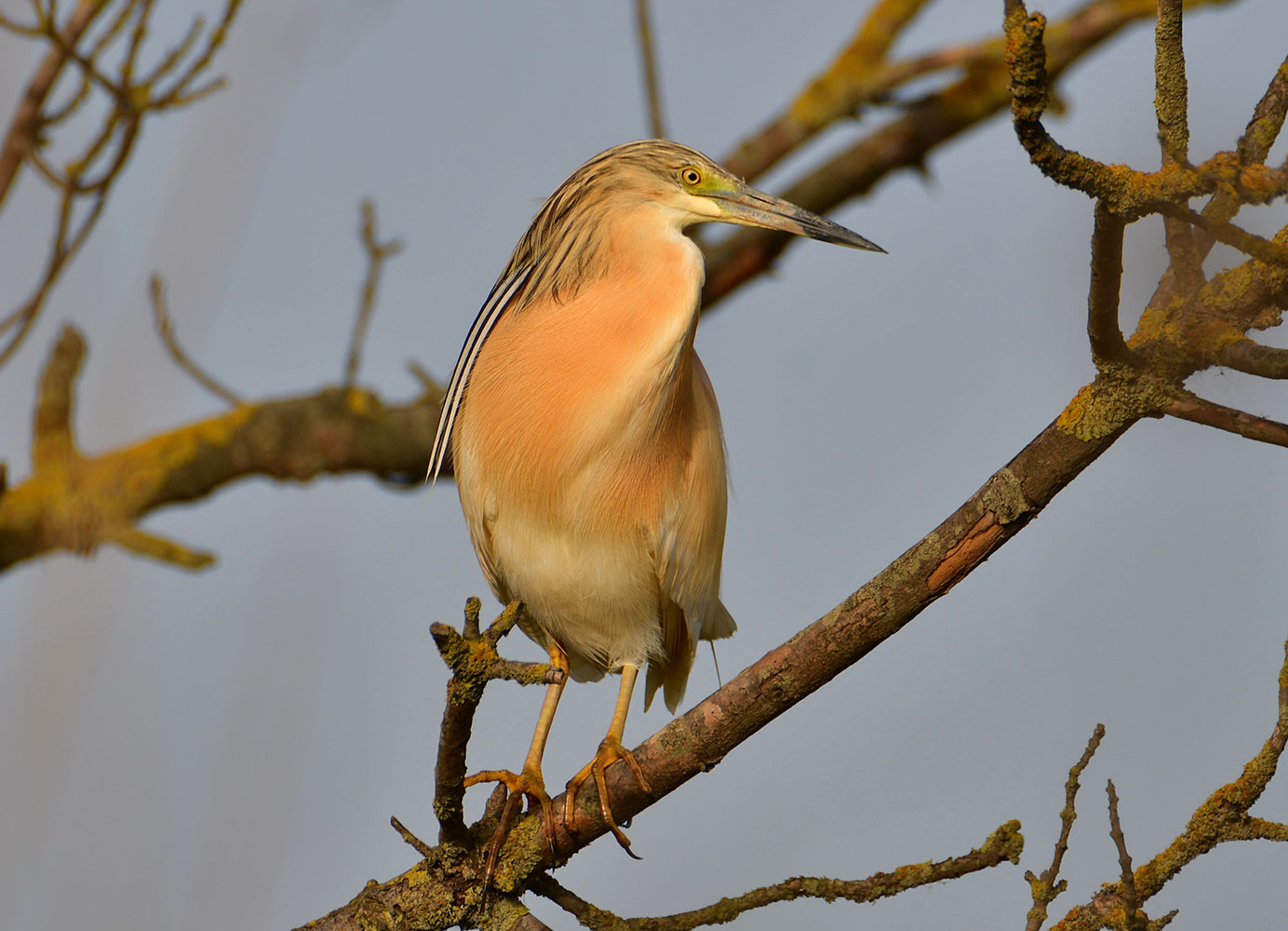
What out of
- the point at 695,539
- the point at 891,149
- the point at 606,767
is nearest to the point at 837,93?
the point at 891,149

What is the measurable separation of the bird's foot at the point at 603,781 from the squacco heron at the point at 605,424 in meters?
0.01

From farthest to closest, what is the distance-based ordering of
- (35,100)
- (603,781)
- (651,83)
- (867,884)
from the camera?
(651,83), (35,100), (603,781), (867,884)

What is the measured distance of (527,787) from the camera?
2.70 meters

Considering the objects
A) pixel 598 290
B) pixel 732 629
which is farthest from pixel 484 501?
pixel 732 629

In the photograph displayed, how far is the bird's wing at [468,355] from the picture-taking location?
3.17 metres

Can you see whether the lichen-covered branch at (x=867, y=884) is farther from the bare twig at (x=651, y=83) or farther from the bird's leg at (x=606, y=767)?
the bare twig at (x=651, y=83)

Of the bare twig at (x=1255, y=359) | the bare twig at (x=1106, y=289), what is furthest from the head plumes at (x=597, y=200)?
the bare twig at (x=1255, y=359)

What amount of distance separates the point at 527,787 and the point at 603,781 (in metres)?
0.22

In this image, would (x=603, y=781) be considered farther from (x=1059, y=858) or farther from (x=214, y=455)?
(x=214, y=455)

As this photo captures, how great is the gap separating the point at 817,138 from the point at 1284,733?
3927mm

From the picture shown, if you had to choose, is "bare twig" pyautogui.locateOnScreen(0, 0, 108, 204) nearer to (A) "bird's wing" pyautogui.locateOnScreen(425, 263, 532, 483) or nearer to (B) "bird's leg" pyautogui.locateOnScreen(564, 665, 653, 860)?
(A) "bird's wing" pyautogui.locateOnScreen(425, 263, 532, 483)

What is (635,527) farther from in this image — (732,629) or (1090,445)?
(1090,445)

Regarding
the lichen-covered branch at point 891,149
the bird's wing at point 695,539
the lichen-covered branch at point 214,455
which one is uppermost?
the lichen-covered branch at point 891,149

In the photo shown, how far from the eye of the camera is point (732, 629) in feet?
11.5
